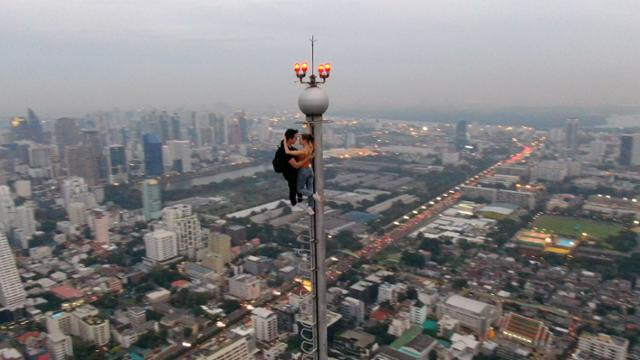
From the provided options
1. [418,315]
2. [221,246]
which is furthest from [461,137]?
[418,315]

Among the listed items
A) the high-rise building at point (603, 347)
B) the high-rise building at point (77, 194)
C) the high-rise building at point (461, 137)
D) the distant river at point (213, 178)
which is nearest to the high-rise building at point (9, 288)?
the high-rise building at point (77, 194)

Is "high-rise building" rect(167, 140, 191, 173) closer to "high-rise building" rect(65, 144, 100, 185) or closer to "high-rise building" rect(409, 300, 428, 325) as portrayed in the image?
"high-rise building" rect(65, 144, 100, 185)

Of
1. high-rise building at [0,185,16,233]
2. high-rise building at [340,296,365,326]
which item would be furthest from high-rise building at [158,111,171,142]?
high-rise building at [340,296,365,326]

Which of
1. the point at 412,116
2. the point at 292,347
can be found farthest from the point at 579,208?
the point at 412,116

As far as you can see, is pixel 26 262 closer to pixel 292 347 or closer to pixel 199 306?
pixel 199 306

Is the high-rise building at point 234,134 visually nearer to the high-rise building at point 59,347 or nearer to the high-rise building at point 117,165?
the high-rise building at point 117,165
